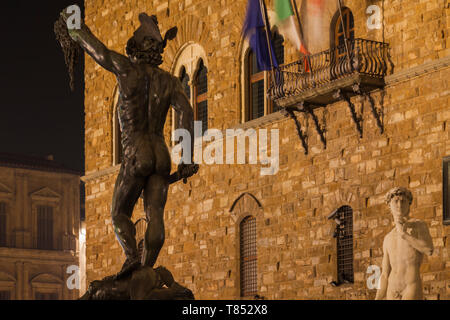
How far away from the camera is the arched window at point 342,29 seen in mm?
21278

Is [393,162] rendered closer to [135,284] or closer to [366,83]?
[366,83]

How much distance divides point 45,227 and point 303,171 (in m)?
37.7

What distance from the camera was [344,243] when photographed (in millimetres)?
20875

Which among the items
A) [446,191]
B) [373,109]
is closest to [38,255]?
[373,109]

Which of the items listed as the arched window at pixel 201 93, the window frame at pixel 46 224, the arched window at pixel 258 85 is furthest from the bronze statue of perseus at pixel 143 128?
the window frame at pixel 46 224

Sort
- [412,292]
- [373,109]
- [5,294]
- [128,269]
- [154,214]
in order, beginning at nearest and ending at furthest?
A: [128,269] → [154,214] → [412,292] → [373,109] → [5,294]

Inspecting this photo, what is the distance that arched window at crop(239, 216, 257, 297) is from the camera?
76.5 feet

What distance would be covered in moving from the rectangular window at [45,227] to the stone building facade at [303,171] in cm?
2911

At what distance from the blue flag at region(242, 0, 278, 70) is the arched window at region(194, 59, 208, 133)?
3.27 m

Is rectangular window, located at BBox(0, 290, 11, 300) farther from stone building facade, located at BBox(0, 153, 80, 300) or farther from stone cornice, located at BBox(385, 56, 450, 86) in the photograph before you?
stone cornice, located at BBox(385, 56, 450, 86)

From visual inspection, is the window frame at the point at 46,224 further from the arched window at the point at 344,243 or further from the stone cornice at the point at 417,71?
the stone cornice at the point at 417,71

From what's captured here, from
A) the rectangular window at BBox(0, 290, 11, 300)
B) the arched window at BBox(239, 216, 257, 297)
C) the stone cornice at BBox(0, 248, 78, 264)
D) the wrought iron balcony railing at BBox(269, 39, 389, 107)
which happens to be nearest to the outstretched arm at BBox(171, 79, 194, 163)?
the wrought iron balcony railing at BBox(269, 39, 389, 107)

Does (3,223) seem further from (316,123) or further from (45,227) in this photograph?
(316,123)
